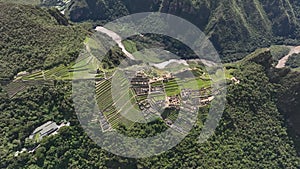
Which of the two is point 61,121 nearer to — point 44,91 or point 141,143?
point 44,91

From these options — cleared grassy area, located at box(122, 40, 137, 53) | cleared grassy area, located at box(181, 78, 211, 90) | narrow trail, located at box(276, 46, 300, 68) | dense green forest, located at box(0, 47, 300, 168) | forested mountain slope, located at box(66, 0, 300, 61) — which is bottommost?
narrow trail, located at box(276, 46, 300, 68)

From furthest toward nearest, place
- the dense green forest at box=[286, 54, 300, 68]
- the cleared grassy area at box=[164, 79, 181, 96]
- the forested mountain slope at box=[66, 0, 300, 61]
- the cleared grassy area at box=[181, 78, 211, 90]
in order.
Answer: the forested mountain slope at box=[66, 0, 300, 61] → the dense green forest at box=[286, 54, 300, 68] → the cleared grassy area at box=[181, 78, 211, 90] → the cleared grassy area at box=[164, 79, 181, 96]

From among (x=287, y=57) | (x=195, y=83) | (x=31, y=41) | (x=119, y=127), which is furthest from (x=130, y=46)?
(x=119, y=127)

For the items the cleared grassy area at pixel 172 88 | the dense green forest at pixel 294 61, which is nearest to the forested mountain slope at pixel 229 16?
the dense green forest at pixel 294 61

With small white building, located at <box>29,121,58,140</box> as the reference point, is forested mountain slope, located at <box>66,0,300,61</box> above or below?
below

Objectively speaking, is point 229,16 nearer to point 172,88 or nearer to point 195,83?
point 195,83

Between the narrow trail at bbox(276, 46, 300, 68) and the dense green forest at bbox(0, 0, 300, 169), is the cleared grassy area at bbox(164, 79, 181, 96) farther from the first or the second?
the narrow trail at bbox(276, 46, 300, 68)

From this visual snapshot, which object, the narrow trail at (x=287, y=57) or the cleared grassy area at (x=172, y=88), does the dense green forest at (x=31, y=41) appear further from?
the narrow trail at (x=287, y=57)

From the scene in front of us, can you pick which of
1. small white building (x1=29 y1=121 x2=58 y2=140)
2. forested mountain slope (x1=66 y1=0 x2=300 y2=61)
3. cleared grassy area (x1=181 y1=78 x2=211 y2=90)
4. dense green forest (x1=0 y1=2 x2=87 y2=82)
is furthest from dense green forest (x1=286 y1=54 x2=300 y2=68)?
small white building (x1=29 y1=121 x2=58 y2=140)

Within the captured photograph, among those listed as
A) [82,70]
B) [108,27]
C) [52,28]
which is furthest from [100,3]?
[82,70]
